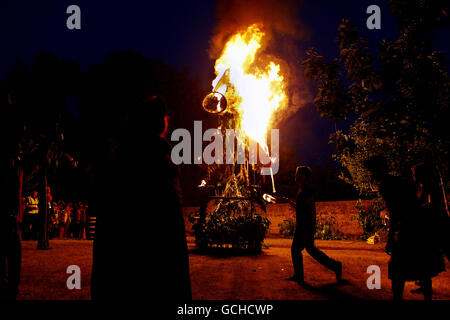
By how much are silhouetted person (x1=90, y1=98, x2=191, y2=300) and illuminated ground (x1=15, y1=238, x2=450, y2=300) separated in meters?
2.93

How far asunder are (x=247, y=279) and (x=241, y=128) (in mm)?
5492

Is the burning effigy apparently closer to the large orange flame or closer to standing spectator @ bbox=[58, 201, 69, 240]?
the large orange flame

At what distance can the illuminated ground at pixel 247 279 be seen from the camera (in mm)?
4965

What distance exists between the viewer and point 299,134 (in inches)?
1873

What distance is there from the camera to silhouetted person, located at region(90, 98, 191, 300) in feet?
6.96

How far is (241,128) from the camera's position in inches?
413

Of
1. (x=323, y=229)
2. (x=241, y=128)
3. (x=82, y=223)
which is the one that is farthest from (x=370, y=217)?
(x=82, y=223)

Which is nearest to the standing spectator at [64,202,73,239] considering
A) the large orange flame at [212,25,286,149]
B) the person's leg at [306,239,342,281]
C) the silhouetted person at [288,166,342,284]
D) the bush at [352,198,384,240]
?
the large orange flame at [212,25,286,149]

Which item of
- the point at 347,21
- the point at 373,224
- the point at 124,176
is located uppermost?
the point at 347,21

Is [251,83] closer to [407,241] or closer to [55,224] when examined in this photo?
[407,241]

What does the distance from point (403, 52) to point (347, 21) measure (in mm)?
1361

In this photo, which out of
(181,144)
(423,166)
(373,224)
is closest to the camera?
(423,166)
